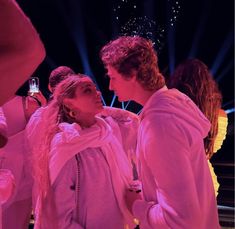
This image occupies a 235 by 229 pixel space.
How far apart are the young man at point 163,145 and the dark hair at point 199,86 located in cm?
66

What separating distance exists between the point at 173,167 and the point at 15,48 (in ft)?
3.01

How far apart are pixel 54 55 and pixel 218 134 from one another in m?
7.03

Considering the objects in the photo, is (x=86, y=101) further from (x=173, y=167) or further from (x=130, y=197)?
(x=173, y=167)

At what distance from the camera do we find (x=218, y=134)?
2859 millimetres

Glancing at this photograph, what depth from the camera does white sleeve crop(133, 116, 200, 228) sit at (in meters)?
1.46

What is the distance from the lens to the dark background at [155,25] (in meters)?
8.63

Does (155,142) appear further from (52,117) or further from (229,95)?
(229,95)

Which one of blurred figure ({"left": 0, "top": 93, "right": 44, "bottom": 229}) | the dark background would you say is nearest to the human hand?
blurred figure ({"left": 0, "top": 93, "right": 44, "bottom": 229})

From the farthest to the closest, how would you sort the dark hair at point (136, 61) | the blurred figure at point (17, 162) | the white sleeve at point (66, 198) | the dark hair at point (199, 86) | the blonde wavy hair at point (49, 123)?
the blurred figure at point (17, 162), the dark hair at point (199, 86), the blonde wavy hair at point (49, 123), the white sleeve at point (66, 198), the dark hair at point (136, 61)

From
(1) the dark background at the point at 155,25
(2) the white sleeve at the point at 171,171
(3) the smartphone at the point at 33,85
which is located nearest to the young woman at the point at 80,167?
(2) the white sleeve at the point at 171,171

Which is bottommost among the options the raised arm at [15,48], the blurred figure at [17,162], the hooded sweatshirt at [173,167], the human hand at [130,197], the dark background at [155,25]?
the dark background at [155,25]

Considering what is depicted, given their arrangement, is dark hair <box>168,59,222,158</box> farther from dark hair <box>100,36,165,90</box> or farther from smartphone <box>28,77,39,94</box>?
smartphone <box>28,77,39,94</box>

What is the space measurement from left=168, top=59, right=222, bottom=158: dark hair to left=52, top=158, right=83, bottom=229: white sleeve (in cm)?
90

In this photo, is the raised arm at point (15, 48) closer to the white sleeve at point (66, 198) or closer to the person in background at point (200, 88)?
the white sleeve at point (66, 198)
